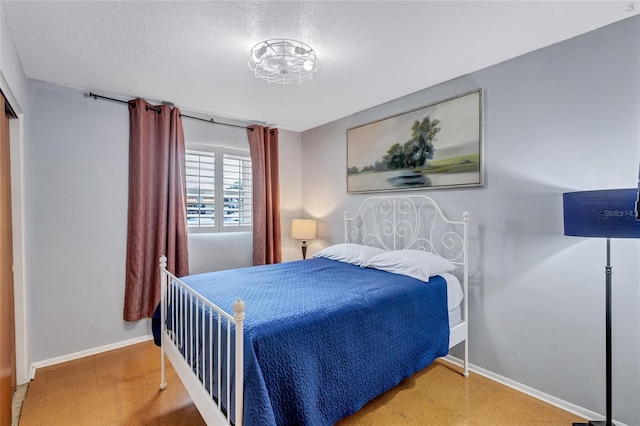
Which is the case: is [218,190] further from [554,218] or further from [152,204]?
[554,218]

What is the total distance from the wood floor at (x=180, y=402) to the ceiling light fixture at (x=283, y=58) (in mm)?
2479

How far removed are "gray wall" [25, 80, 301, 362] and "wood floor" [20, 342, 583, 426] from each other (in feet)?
1.24

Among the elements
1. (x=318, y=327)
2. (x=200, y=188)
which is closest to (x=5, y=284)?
(x=200, y=188)

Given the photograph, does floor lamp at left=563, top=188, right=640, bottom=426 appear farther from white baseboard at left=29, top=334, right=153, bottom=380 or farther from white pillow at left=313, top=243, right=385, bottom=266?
white baseboard at left=29, top=334, right=153, bottom=380

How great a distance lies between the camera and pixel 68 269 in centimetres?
284

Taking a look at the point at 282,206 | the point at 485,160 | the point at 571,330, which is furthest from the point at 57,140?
the point at 571,330

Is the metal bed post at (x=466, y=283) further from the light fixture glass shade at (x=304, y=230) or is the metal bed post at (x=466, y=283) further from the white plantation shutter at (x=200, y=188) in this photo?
the white plantation shutter at (x=200, y=188)

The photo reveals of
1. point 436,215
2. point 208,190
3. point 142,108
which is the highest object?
point 142,108

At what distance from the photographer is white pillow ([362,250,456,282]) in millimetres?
2410

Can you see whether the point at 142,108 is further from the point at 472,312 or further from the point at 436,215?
the point at 472,312

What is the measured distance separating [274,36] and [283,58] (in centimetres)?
16

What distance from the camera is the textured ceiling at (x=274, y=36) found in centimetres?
176

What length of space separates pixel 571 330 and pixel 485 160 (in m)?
1.37

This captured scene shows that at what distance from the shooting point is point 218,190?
3.77m
